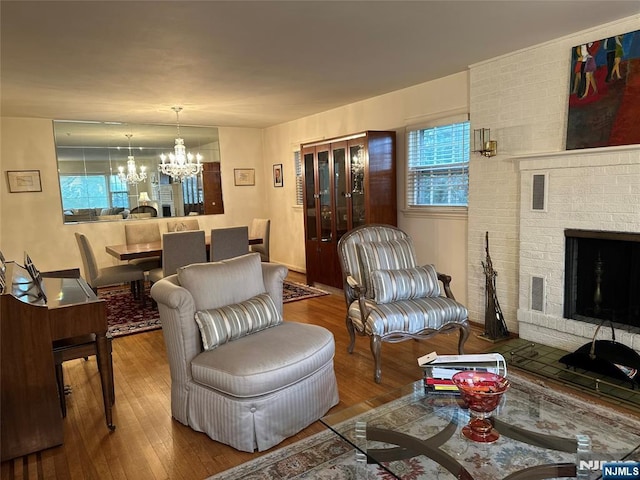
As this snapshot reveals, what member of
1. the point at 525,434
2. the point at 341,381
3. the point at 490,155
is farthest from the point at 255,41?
the point at 525,434

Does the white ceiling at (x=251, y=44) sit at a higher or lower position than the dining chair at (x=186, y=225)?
higher

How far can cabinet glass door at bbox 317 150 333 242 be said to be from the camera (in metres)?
5.34

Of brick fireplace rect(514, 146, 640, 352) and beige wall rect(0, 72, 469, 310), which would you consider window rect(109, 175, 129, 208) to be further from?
brick fireplace rect(514, 146, 640, 352)

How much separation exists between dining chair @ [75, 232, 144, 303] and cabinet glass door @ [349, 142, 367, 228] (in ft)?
8.42

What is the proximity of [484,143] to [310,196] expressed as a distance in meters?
2.51

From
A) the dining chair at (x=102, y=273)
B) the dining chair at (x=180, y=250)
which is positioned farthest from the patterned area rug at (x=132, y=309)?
the dining chair at (x=180, y=250)

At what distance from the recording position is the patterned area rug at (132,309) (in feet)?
14.2

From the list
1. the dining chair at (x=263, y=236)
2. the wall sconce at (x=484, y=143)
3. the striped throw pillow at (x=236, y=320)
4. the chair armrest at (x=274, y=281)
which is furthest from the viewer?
the dining chair at (x=263, y=236)

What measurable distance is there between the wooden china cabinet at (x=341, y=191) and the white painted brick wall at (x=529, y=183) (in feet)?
3.37

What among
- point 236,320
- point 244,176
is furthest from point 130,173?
point 236,320

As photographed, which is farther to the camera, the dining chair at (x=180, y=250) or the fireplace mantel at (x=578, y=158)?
the dining chair at (x=180, y=250)

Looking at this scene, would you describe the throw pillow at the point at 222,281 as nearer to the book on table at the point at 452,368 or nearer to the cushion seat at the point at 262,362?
the cushion seat at the point at 262,362

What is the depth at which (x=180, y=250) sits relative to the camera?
178 inches

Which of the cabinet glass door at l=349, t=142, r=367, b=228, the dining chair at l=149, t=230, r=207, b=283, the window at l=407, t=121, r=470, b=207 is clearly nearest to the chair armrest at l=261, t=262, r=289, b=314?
the dining chair at l=149, t=230, r=207, b=283
